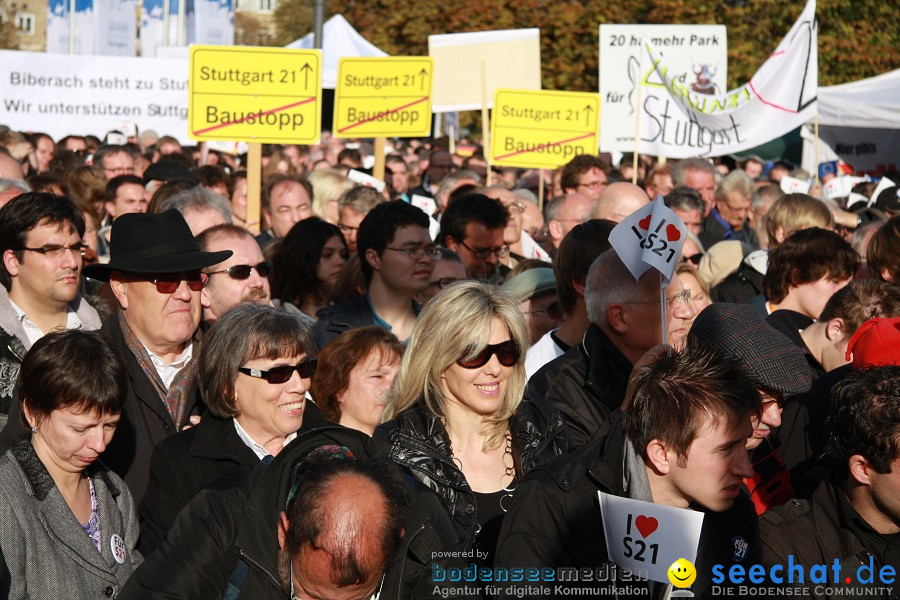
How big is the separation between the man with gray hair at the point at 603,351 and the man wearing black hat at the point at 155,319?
1.32 meters

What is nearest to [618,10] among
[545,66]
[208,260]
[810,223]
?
[545,66]

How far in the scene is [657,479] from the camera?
3096 millimetres

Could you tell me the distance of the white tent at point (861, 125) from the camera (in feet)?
52.8

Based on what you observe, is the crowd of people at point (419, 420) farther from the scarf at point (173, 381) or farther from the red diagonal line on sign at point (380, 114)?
the red diagonal line on sign at point (380, 114)

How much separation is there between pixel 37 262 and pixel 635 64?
402 inches

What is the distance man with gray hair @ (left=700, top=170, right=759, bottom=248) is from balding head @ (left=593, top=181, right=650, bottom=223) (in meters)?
3.17

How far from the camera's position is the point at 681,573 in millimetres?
2863

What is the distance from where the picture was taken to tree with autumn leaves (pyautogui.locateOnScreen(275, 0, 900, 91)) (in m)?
27.9

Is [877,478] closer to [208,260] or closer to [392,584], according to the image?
[392,584]

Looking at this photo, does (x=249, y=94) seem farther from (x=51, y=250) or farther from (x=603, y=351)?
(x=603, y=351)

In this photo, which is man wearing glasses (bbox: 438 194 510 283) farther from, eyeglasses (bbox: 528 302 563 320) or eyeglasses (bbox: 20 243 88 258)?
eyeglasses (bbox: 20 243 88 258)

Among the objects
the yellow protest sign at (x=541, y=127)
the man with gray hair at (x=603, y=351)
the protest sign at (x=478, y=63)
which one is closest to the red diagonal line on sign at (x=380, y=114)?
the yellow protest sign at (x=541, y=127)

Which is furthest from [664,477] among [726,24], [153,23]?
[726,24]

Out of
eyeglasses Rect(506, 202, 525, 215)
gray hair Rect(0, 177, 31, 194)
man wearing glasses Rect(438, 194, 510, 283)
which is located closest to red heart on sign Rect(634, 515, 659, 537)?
man wearing glasses Rect(438, 194, 510, 283)
